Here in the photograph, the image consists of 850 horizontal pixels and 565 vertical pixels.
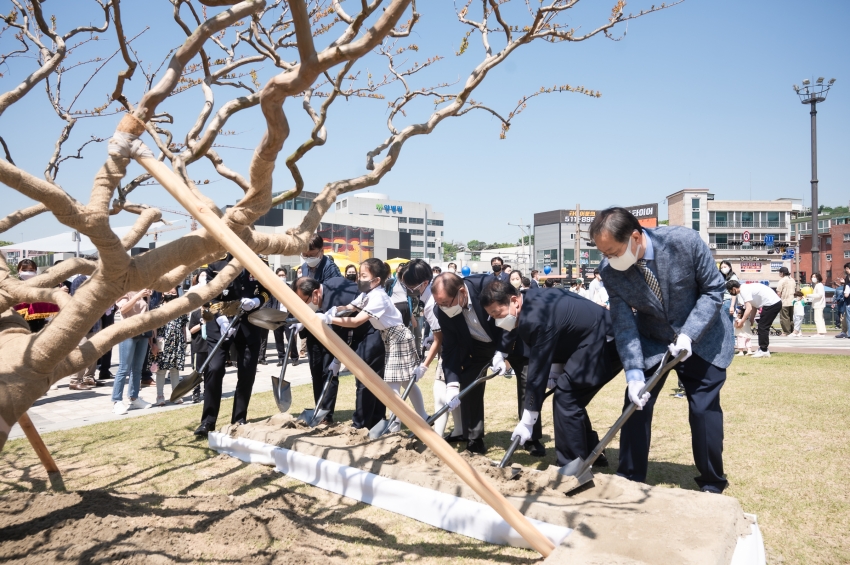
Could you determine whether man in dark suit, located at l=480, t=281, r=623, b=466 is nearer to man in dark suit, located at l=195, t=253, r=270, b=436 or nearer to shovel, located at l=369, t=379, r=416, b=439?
shovel, located at l=369, t=379, r=416, b=439

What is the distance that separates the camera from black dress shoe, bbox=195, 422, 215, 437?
6062 mm

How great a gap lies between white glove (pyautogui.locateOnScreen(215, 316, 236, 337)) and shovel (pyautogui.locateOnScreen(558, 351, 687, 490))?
356 cm

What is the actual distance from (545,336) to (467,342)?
48.4 inches

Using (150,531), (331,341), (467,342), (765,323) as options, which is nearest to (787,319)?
(765,323)

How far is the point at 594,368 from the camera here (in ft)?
13.9

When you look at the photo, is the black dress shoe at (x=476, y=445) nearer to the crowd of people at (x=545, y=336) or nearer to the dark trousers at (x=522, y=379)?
the crowd of people at (x=545, y=336)

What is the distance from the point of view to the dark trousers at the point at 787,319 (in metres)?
17.5

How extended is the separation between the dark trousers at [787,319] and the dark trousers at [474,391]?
1545cm

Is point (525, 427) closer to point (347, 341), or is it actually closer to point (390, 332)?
point (390, 332)

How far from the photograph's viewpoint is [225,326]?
6090 millimetres

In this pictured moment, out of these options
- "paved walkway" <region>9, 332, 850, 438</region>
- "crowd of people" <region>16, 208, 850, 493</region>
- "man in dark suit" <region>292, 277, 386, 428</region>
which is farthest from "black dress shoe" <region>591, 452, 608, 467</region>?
"paved walkway" <region>9, 332, 850, 438</region>

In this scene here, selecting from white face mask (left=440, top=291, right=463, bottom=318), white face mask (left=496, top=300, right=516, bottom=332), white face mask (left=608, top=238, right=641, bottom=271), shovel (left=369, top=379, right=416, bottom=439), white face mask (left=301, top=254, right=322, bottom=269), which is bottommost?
shovel (left=369, top=379, right=416, bottom=439)

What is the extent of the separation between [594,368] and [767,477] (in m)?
1.51

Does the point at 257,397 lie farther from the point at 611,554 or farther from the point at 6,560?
the point at 611,554
